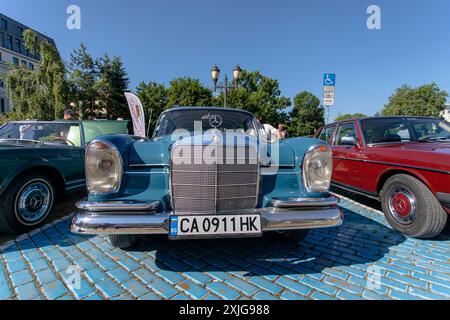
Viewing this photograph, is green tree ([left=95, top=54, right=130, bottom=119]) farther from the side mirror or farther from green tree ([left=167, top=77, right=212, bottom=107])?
the side mirror

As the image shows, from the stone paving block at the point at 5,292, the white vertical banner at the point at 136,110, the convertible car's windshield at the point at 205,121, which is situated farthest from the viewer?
the white vertical banner at the point at 136,110

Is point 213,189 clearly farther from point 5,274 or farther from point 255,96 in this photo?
point 255,96

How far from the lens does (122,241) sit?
2369 mm

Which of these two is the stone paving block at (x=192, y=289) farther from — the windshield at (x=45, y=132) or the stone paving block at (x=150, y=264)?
the windshield at (x=45, y=132)

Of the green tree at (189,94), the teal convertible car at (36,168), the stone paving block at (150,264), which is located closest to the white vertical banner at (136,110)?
the teal convertible car at (36,168)

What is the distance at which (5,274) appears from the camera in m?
1.99

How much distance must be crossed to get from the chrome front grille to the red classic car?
2169mm

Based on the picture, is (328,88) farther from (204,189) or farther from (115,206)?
(115,206)

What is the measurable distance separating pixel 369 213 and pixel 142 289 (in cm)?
368

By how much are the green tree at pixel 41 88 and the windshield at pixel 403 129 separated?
20.5 meters

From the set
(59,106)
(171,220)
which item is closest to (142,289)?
(171,220)

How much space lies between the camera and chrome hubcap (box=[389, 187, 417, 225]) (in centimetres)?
279

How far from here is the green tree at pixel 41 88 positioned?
16719mm

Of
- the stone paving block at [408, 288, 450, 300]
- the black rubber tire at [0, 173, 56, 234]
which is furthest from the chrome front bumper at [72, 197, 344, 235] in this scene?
the black rubber tire at [0, 173, 56, 234]
